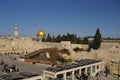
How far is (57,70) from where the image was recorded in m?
17.0

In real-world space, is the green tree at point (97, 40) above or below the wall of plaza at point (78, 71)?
above

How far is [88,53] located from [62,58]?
19.0ft

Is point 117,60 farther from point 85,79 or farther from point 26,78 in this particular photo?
point 26,78

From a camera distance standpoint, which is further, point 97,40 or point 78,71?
point 97,40

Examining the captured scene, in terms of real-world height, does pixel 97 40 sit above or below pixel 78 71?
above

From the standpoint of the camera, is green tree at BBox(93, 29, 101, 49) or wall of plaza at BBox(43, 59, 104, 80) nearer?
wall of plaza at BBox(43, 59, 104, 80)

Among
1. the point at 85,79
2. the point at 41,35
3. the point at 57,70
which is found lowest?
the point at 85,79

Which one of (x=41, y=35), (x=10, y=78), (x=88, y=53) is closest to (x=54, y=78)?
(x=10, y=78)

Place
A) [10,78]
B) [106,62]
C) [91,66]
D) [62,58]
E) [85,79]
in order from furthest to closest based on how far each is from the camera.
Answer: [62,58], [106,62], [91,66], [85,79], [10,78]

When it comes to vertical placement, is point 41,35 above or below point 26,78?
above

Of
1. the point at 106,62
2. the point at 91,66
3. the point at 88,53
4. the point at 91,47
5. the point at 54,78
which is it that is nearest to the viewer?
the point at 54,78

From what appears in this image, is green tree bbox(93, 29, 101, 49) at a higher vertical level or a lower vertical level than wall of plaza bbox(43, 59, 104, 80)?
higher

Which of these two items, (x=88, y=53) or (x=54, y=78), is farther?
(x=88, y=53)

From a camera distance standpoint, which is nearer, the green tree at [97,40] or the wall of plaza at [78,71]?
the wall of plaza at [78,71]
